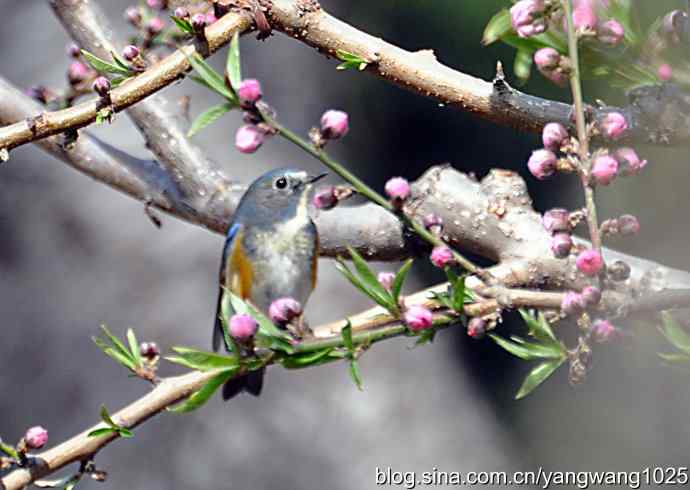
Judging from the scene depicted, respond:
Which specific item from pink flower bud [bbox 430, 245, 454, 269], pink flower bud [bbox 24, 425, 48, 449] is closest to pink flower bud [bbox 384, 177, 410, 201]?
pink flower bud [bbox 430, 245, 454, 269]

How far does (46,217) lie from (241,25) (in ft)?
5.78

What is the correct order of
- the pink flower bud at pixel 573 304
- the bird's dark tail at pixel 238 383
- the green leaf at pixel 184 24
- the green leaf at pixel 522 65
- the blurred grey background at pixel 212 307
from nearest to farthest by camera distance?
the pink flower bud at pixel 573 304
the green leaf at pixel 184 24
the green leaf at pixel 522 65
the bird's dark tail at pixel 238 383
the blurred grey background at pixel 212 307

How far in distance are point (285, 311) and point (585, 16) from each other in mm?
275

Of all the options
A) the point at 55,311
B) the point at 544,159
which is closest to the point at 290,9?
the point at 544,159

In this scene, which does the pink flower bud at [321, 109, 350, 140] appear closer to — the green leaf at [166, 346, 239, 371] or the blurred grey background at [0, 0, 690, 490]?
the green leaf at [166, 346, 239, 371]

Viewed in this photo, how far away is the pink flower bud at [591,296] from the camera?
61 centimetres

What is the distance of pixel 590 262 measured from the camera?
628mm

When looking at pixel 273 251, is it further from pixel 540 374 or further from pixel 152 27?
pixel 540 374

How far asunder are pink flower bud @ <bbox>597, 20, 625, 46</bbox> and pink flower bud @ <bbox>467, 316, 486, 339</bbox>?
214 mm

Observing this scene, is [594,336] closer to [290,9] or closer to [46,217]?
[290,9]

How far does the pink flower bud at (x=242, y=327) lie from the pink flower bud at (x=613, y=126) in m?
0.26

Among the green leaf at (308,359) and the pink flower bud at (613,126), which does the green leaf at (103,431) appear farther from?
the pink flower bud at (613,126)

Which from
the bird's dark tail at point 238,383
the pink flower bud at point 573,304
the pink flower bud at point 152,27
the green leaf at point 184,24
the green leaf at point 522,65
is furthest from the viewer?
the bird's dark tail at point 238,383

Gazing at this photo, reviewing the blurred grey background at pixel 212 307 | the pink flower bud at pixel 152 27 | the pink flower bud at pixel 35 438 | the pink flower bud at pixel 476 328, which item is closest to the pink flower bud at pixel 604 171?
the pink flower bud at pixel 476 328
